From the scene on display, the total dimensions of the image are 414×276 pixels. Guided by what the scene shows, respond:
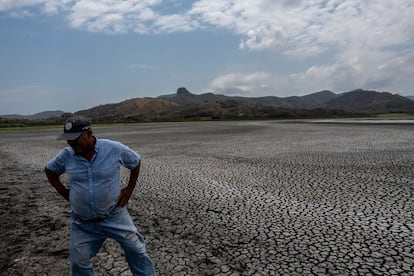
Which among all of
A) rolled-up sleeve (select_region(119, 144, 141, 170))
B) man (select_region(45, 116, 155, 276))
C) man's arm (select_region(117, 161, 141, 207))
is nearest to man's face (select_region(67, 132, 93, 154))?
man (select_region(45, 116, 155, 276))

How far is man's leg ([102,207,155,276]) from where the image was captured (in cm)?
348

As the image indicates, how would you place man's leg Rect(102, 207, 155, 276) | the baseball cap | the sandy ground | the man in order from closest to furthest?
the baseball cap, the man, man's leg Rect(102, 207, 155, 276), the sandy ground

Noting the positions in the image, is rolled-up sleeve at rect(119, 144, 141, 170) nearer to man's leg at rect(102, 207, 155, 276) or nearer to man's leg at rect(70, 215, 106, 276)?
man's leg at rect(102, 207, 155, 276)

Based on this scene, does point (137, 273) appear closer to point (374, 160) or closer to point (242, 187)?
point (242, 187)

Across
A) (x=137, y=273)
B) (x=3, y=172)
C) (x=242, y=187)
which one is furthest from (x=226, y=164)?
(x=137, y=273)

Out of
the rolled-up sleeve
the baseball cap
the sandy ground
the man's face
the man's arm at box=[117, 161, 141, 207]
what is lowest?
the sandy ground

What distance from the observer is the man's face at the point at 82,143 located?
10.8 feet

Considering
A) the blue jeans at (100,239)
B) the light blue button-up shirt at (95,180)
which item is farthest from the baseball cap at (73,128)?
the blue jeans at (100,239)

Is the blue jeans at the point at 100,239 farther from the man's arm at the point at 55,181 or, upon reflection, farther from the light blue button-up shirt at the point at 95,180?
the man's arm at the point at 55,181

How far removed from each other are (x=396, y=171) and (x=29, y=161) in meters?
15.8

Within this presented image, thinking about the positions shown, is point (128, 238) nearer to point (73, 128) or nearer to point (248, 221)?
point (73, 128)

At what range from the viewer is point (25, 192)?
32.7ft

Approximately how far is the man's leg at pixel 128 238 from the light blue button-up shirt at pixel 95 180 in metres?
0.13

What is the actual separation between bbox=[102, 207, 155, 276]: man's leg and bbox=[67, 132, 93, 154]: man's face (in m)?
0.71
